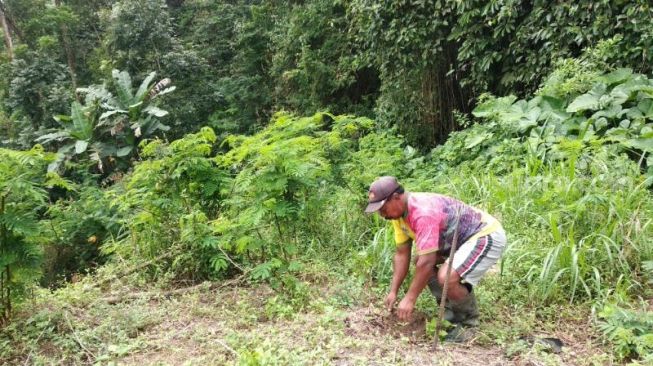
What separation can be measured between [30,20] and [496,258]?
725 inches

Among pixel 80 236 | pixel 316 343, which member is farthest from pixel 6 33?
pixel 316 343

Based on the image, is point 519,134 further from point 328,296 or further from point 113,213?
point 113,213

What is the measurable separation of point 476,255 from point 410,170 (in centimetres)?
418

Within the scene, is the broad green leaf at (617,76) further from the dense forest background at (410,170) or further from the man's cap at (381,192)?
the man's cap at (381,192)

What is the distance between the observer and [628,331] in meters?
3.07

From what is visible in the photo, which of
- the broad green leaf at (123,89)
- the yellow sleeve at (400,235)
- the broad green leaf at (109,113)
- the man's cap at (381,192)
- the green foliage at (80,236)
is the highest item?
the broad green leaf at (123,89)

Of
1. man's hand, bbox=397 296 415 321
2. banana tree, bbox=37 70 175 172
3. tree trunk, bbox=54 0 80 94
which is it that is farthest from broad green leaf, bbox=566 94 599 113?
tree trunk, bbox=54 0 80 94

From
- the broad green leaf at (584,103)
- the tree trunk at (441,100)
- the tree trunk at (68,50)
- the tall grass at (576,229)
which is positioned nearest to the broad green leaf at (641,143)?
the tall grass at (576,229)

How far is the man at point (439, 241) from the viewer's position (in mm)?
3145

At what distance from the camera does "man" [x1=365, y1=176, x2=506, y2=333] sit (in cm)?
314

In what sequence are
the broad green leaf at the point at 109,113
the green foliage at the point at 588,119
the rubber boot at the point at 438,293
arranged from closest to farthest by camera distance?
the rubber boot at the point at 438,293, the green foliage at the point at 588,119, the broad green leaf at the point at 109,113

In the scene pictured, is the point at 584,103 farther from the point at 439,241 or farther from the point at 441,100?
the point at 439,241

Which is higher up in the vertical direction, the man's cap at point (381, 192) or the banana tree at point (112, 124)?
the man's cap at point (381, 192)

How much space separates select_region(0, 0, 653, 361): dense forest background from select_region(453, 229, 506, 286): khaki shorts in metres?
0.77
